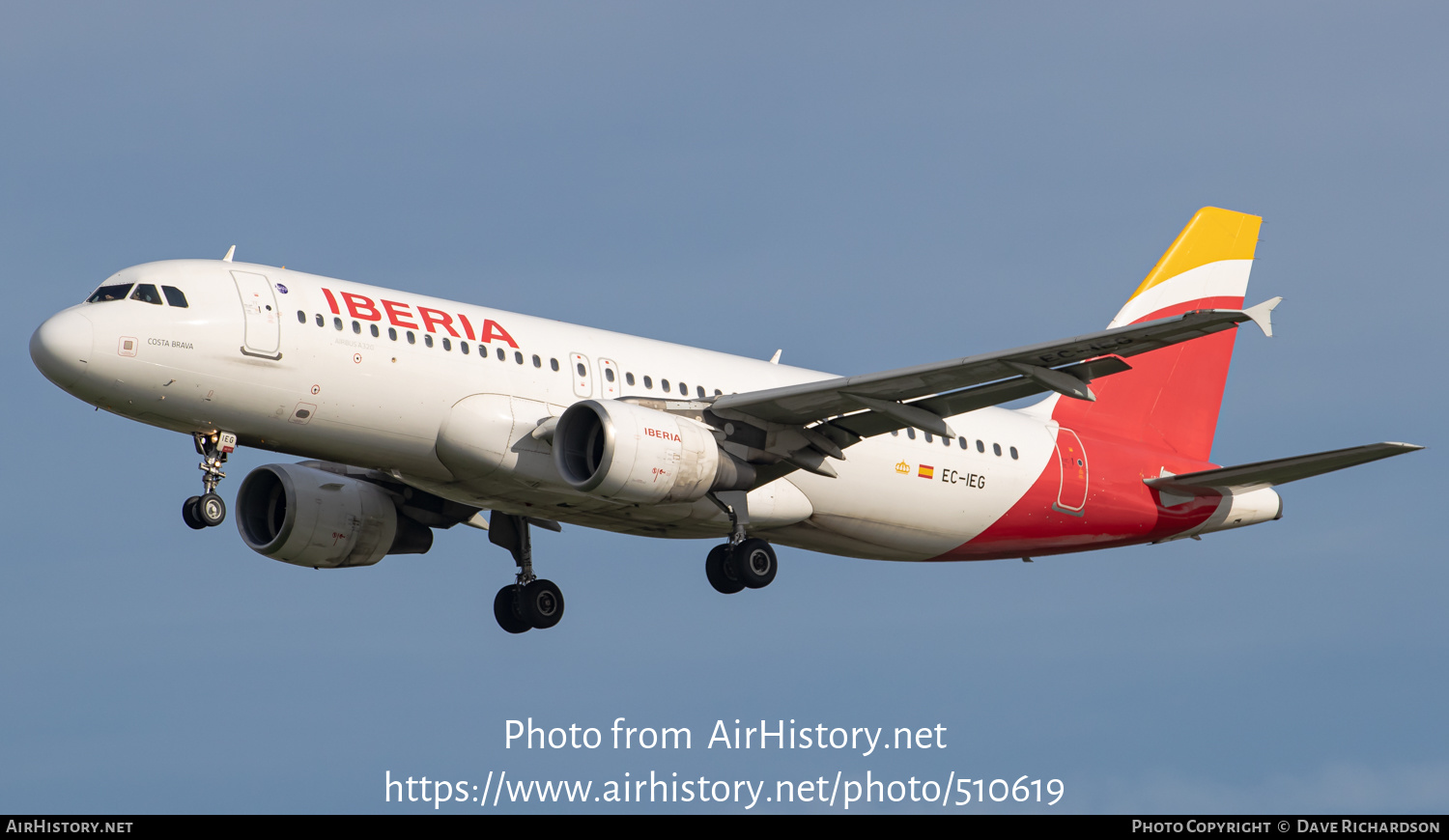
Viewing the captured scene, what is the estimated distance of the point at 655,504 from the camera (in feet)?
107

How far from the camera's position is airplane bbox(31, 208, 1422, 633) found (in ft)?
99.9

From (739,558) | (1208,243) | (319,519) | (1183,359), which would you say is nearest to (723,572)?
(739,558)

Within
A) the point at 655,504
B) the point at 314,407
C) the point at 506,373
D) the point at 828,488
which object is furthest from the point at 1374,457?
the point at 314,407

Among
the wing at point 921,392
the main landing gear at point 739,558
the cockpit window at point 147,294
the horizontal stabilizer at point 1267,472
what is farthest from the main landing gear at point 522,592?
the horizontal stabilizer at point 1267,472

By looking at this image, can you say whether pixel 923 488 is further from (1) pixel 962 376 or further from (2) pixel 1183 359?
(2) pixel 1183 359

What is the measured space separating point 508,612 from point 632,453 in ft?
24.9

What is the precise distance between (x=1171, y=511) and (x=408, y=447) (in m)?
16.6

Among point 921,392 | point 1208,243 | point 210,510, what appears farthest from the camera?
point 1208,243

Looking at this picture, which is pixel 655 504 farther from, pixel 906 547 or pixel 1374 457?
pixel 1374 457

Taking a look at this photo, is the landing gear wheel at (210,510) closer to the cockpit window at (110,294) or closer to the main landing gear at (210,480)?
the main landing gear at (210,480)

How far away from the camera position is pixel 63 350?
97.0ft

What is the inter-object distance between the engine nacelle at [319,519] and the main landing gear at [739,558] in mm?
6734

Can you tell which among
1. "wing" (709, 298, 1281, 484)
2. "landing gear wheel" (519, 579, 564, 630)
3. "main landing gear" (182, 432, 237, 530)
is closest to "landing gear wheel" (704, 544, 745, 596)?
"wing" (709, 298, 1281, 484)

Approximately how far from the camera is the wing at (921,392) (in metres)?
29.3
